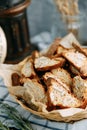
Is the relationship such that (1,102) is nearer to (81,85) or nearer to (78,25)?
(81,85)

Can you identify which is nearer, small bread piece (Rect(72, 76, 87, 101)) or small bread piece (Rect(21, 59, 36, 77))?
small bread piece (Rect(72, 76, 87, 101))

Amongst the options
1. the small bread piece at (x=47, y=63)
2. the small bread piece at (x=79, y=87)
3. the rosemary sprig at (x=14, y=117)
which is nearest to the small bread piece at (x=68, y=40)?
the small bread piece at (x=47, y=63)

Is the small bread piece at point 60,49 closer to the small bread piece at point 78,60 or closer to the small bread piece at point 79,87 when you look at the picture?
the small bread piece at point 78,60

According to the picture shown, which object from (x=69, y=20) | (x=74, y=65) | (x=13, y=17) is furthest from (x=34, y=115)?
(x=69, y=20)

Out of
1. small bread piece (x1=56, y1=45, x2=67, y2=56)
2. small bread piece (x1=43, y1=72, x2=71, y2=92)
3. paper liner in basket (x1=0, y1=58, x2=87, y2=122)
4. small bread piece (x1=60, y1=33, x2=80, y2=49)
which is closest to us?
paper liner in basket (x1=0, y1=58, x2=87, y2=122)

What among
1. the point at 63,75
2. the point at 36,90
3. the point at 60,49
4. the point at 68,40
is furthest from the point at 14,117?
the point at 68,40

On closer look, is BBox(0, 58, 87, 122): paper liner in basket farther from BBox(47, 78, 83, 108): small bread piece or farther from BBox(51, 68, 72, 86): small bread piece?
BBox(51, 68, 72, 86): small bread piece

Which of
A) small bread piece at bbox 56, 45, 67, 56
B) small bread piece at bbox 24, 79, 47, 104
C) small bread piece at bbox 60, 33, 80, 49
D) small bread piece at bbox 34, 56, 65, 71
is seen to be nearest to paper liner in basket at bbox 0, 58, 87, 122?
small bread piece at bbox 24, 79, 47, 104
